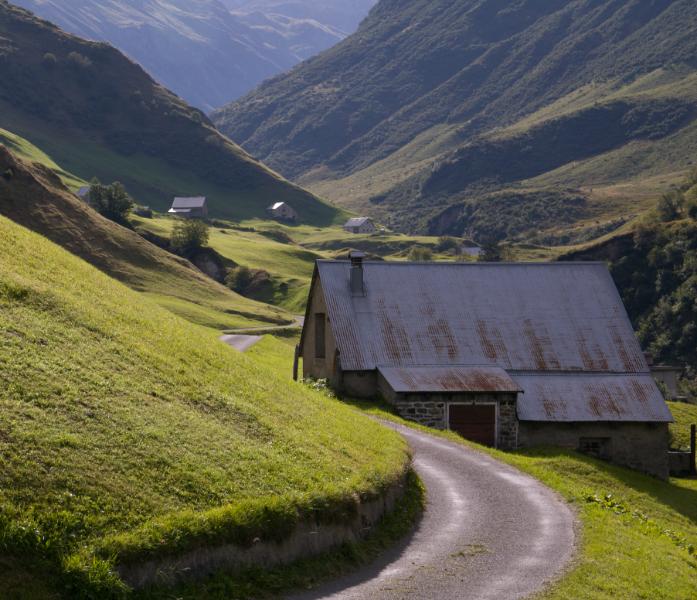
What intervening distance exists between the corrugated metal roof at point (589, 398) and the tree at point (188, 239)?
92.7 meters

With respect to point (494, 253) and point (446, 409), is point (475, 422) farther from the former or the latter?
point (494, 253)

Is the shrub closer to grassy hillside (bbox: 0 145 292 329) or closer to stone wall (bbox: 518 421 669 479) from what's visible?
grassy hillside (bbox: 0 145 292 329)

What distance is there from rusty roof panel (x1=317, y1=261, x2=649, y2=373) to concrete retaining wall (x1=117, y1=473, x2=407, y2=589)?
933 inches

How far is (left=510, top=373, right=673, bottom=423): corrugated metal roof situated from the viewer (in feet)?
137

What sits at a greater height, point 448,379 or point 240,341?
point 240,341

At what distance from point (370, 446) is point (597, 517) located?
6.06 m

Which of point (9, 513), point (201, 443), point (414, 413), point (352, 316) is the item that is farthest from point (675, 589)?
point (352, 316)

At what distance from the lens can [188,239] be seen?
131125 mm

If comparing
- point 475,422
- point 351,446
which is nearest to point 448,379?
point 475,422

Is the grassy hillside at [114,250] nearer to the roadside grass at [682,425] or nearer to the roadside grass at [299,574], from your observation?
the roadside grass at [682,425]

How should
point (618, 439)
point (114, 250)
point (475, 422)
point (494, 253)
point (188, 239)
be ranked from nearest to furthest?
point (475, 422) → point (618, 439) → point (114, 250) → point (188, 239) → point (494, 253)

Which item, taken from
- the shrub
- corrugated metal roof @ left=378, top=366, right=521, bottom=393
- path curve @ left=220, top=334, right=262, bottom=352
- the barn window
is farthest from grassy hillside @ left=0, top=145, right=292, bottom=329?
the shrub

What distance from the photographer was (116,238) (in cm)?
10094

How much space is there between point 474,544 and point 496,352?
2427 centimetres
